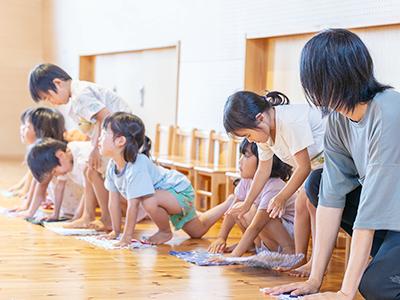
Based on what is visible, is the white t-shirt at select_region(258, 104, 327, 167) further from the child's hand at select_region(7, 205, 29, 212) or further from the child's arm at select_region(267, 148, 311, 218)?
the child's hand at select_region(7, 205, 29, 212)

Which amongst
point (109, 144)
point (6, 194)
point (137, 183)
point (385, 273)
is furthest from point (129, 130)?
point (6, 194)

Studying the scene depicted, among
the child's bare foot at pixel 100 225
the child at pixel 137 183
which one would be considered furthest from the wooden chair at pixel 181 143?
the child at pixel 137 183

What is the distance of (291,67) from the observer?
3363 millimetres

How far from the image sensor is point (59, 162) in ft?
9.57

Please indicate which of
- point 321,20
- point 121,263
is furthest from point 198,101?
point 121,263

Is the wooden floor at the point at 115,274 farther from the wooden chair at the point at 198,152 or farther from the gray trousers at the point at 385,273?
the wooden chair at the point at 198,152

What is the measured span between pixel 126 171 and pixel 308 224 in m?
0.94

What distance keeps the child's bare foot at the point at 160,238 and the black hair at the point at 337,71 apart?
1.41 meters

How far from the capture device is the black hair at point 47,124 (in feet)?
10.9

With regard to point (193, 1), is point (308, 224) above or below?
below

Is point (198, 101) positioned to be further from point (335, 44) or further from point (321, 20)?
point (335, 44)

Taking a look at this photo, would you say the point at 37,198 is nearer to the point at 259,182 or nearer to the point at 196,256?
the point at 196,256

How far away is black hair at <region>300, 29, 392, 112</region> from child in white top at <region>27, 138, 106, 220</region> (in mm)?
1766

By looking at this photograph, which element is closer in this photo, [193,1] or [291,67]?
[291,67]
